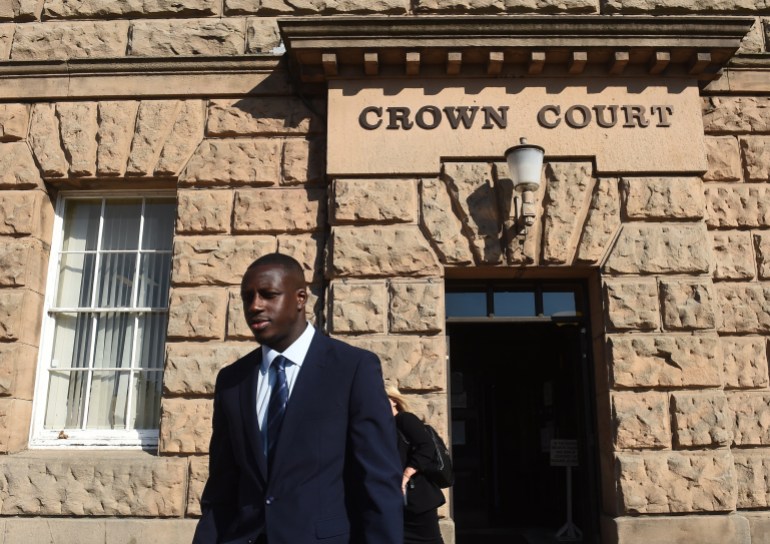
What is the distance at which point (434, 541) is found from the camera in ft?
15.5

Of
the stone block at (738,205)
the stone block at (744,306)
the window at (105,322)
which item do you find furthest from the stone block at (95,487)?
the stone block at (738,205)

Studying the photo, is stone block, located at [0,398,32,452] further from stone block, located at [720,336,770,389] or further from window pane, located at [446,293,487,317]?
stone block, located at [720,336,770,389]

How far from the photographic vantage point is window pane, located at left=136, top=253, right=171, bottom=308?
6.82m

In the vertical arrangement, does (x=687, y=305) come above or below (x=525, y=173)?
below

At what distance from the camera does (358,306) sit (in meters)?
6.16

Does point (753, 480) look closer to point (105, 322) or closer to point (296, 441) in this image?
point (296, 441)

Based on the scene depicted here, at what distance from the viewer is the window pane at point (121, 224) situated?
23.0 feet

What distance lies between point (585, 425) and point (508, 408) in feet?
15.1

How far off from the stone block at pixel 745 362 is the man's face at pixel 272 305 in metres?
4.87

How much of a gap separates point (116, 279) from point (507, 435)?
6596mm

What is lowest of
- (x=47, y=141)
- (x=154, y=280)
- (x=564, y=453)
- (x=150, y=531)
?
(x=150, y=531)

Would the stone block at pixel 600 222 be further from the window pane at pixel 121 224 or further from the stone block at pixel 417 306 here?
the window pane at pixel 121 224

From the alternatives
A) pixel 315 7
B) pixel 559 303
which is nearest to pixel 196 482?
pixel 559 303

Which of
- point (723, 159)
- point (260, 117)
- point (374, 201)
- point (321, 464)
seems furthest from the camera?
point (260, 117)
